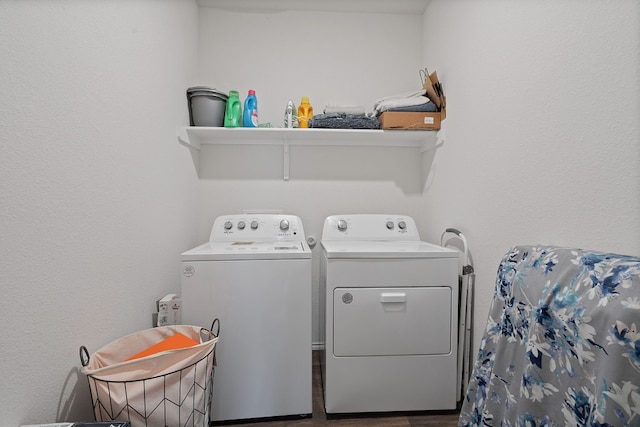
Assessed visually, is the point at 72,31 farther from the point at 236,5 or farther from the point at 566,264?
the point at 566,264

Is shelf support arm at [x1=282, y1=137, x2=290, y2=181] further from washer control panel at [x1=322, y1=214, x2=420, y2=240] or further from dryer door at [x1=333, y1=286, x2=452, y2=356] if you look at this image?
dryer door at [x1=333, y1=286, x2=452, y2=356]

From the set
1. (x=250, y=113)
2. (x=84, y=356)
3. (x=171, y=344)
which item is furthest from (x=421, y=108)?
(x=84, y=356)

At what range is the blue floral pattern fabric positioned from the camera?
22.3 inches

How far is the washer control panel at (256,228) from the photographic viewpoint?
177 cm

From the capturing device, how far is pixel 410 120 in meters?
1.76

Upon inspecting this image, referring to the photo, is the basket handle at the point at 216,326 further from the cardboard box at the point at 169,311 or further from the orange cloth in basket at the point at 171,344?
the cardboard box at the point at 169,311

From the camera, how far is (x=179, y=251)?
1.72 meters

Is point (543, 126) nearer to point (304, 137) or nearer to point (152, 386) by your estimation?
point (304, 137)

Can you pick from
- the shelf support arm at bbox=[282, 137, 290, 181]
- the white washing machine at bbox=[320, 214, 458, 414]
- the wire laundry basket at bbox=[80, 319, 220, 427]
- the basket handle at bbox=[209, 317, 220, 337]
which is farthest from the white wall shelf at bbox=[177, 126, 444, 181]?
the wire laundry basket at bbox=[80, 319, 220, 427]

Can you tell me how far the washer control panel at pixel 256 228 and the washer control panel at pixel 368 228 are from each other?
0.75ft

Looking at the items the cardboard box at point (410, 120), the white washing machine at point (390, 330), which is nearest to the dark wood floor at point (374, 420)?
the white washing machine at point (390, 330)

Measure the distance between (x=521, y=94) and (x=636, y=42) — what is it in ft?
1.24

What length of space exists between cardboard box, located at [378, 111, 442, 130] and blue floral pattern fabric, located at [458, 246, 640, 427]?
106cm

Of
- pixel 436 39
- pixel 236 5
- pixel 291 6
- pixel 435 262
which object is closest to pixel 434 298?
pixel 435 262
